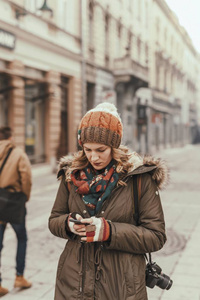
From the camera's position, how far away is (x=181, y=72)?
45.6 meters

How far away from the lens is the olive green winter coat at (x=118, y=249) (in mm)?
2197

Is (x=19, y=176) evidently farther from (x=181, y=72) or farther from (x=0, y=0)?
(x=181, y=72)

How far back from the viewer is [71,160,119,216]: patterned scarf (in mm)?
2230

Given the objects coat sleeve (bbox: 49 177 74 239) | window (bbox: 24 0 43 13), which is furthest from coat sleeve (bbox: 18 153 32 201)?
window (bbox: 24 0 43 13)

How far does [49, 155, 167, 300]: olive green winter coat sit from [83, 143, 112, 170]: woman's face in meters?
0.15

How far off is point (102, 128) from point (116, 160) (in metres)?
0.19

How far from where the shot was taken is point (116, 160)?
7.55ft

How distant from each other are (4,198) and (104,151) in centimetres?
241

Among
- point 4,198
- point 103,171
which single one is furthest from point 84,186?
point 4,198

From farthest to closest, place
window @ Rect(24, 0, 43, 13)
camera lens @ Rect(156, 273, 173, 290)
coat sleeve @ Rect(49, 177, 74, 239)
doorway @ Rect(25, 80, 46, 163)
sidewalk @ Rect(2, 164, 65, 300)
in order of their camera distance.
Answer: doorway @ Rect(25, 80, 46, 163) < window @ Rect(24, 0, 43, 13) < sidewalk @ Rect(2, 164, 65, 300) < camera lens @ Rect(156, 273, 173, 290) < coat sleeve @ Rect(49, 177, 74, 239)

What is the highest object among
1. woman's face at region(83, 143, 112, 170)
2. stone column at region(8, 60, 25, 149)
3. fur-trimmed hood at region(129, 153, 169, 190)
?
stone column at region(8, 60, 25, 149)

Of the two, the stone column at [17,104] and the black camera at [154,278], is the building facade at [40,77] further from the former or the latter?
the black camera at [154,278]

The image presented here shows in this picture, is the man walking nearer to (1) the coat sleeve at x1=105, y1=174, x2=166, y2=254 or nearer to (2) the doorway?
(1) the coat sleeve at x1=105, y1=174, x2=166, y2=254

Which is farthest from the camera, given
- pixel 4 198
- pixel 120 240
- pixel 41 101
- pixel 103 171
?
pixel 41 101
